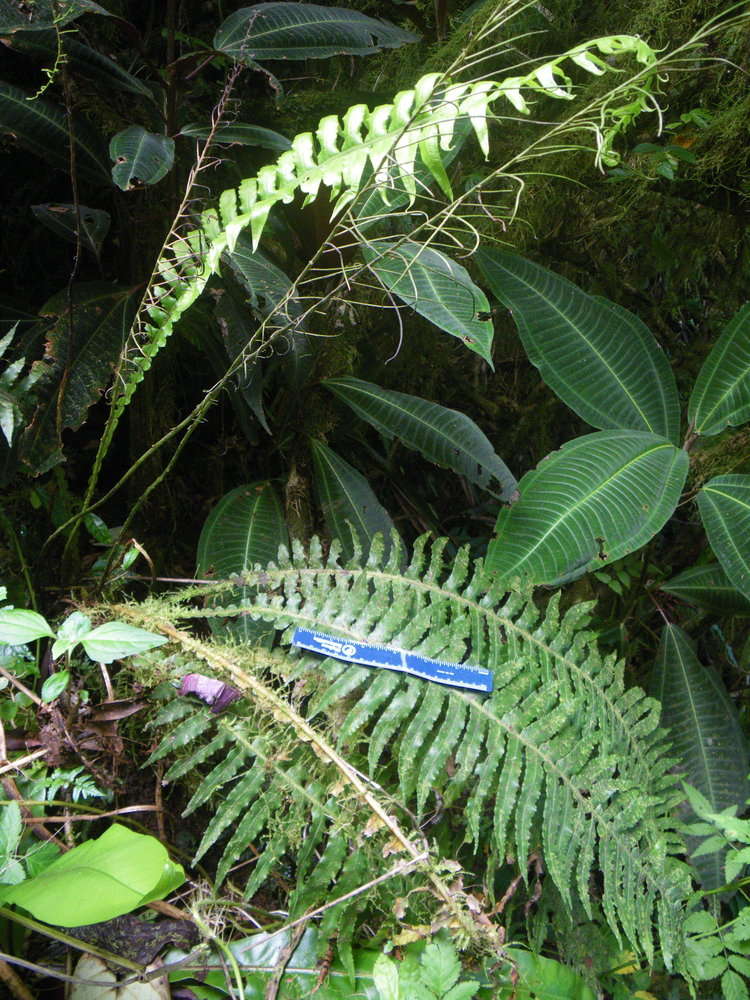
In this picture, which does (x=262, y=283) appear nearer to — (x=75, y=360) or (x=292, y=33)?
(x=75, y=360)

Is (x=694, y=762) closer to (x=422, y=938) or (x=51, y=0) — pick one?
(x=422, y=938)

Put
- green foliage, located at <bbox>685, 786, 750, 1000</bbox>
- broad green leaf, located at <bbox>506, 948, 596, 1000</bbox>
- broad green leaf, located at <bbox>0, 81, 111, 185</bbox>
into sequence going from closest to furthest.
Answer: broad green leaf, located at <bbox>506, 948, 596, 1000</bbox> < green foliage, located at <bbox>685, 786, 750, 1000</bbox> < broad green leaf, located at <bbox>0, 81, 111, 185</bbox>

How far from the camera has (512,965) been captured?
0.82 metres

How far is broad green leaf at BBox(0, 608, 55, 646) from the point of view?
844mm

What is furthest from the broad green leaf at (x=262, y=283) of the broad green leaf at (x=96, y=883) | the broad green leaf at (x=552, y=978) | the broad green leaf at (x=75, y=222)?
the broad green leaf at (x=552, y=978)

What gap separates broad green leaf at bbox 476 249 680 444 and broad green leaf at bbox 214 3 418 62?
1.54ft

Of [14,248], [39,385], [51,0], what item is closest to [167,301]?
[39,385]

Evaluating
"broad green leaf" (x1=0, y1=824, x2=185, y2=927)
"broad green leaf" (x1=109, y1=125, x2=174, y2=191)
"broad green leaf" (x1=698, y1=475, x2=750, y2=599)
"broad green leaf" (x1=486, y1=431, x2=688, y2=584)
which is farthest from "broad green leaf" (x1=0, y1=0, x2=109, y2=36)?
"broad green leaf" (x1=698, y1=475, x2=750, y2=599)

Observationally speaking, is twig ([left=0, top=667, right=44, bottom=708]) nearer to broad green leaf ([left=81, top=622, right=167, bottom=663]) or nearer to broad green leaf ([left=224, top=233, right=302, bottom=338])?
broad green leaf ([left=81, top=622, right=167, bottom=663])

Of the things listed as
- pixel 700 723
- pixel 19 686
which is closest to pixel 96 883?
pixel 19 686

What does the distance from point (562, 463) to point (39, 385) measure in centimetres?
86

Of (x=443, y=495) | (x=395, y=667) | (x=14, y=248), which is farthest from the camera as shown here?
(x=443, y=495)

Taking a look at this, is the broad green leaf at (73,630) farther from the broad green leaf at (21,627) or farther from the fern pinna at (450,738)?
the fern pinna at (450,738)

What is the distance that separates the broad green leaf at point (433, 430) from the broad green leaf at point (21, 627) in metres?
0.82
